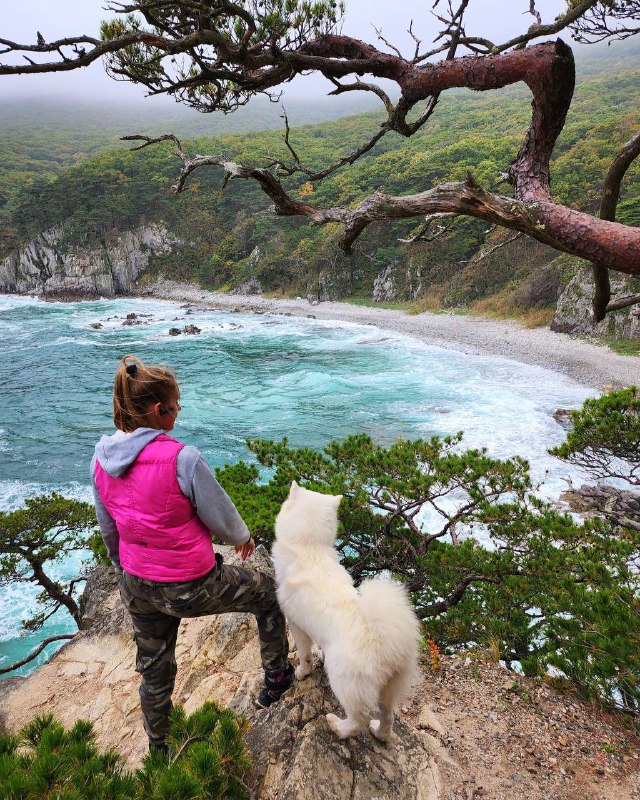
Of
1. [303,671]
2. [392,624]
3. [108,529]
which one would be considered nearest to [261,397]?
[303,671]

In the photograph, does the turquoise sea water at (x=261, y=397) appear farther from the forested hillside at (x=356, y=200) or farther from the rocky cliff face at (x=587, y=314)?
the forested hillside at (x=356, y=200)

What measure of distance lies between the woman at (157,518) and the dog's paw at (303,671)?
0.66 meters

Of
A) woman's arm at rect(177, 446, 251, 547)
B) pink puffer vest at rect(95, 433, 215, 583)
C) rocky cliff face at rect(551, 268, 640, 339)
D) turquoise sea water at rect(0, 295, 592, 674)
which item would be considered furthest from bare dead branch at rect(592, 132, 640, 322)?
rocky cliff face at rect(551, 268, 640, 339)

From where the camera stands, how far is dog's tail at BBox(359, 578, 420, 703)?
76.2 inches

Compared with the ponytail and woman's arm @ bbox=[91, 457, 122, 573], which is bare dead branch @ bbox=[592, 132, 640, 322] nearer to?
the ponytail

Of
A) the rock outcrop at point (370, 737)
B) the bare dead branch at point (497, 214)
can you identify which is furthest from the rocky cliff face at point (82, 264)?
the bare dead branch at point (497, 214)

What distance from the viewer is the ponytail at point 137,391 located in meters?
1.95

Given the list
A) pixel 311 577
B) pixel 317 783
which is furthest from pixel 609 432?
pixel 317 783

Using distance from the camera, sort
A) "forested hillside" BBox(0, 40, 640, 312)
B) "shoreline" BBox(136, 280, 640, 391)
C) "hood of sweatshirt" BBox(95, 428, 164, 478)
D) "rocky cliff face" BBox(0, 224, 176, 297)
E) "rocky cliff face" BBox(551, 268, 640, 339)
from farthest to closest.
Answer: "rocky cliff face" BBox(0, 224, 176, 297)
"forested hillside" BBox(0, 40, 640, 312)
"rocky cliff face" BBox(551, 268, 640, 339)
"shoreline" BBox(136, 280, 640, 391)
"hood of sweatshirt" BBox(95, 428, 164, 478)

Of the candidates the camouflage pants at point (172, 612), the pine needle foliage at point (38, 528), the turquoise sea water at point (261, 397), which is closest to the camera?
the camouflage pants at point (172, 612)

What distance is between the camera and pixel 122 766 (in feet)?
5.01

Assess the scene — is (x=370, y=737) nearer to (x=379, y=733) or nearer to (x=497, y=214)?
(x=379, y=733)

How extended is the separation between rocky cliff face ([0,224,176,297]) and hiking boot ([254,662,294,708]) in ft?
196

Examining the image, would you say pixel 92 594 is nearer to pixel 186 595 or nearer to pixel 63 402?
pixel 186 595
